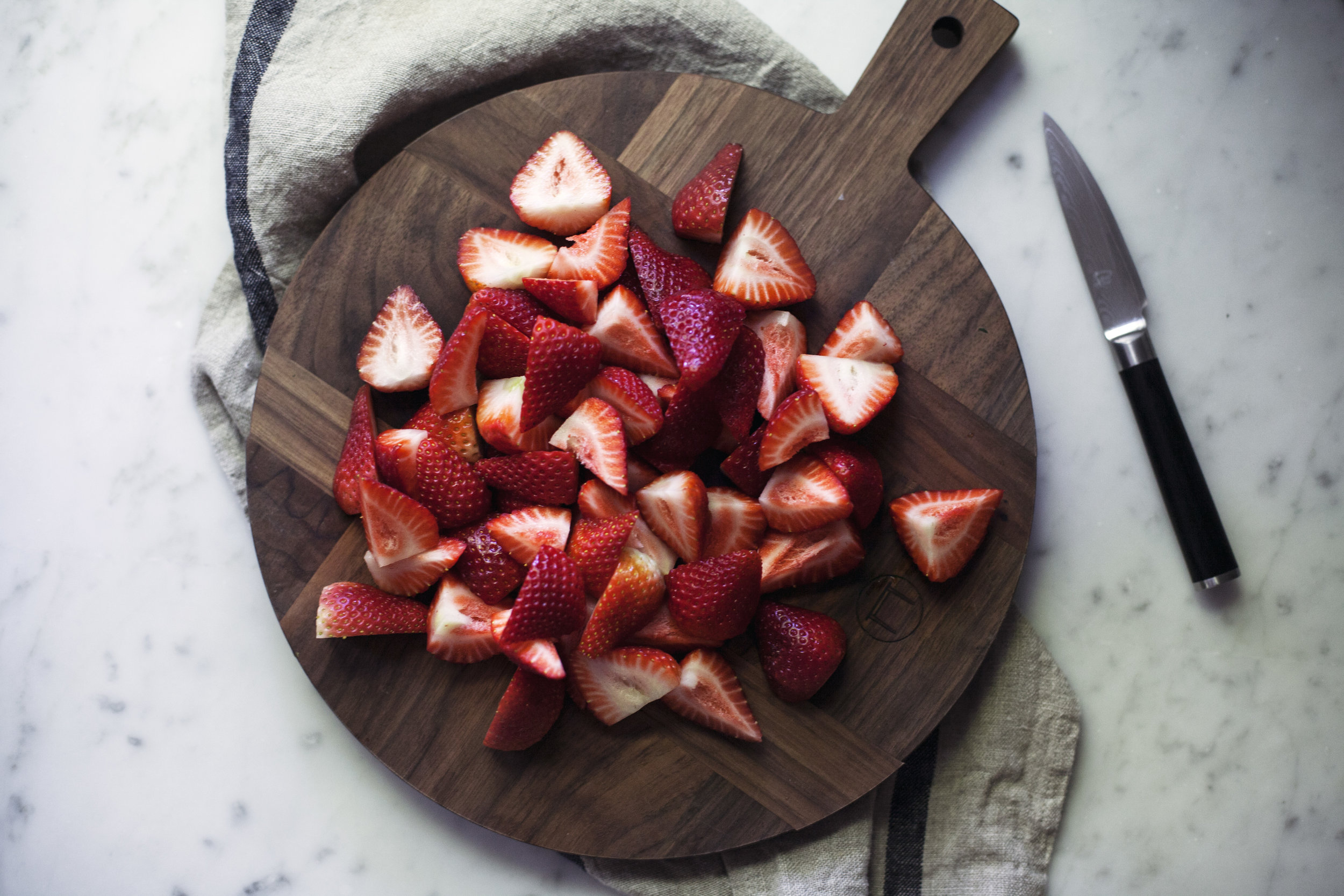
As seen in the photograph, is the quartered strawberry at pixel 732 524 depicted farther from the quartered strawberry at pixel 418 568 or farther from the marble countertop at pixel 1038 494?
the marble countertop at pixel 1038 494

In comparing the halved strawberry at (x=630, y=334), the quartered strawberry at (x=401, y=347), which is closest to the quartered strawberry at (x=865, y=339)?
the halved strawberry at (x=630, y=334)

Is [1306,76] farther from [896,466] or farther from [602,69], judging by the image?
[602,69]

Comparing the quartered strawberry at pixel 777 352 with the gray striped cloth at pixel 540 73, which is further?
the gray striped cloth at pixel 540 73

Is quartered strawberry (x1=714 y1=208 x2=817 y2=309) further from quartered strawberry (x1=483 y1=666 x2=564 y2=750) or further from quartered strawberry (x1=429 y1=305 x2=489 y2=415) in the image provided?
quartered strawberry (x1=483 y1=666 x2=564 y2=750)

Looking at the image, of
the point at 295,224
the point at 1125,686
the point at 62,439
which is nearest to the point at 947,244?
the point at 1125,686

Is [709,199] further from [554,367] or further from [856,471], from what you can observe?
[856,471]

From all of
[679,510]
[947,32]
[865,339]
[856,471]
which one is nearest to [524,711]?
[679,510]

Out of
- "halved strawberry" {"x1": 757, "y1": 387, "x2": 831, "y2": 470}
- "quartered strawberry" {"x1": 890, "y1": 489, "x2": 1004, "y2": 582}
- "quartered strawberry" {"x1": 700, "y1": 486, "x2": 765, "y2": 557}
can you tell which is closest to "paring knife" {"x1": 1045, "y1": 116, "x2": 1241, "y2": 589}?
"quartered strawberry" {"x1": 890, "y1": 489, "x2": 1004, "y2": 582}
